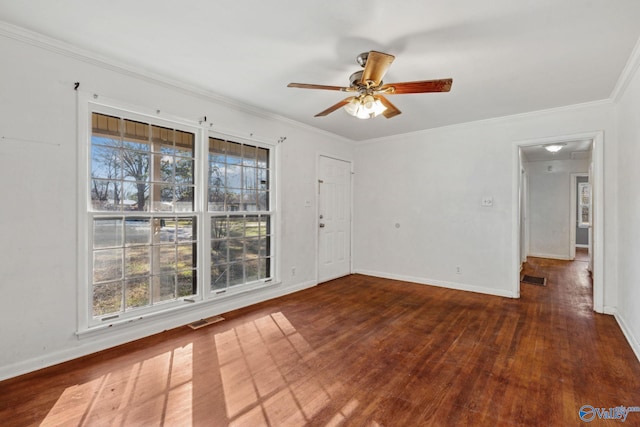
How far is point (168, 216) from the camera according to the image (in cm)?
305

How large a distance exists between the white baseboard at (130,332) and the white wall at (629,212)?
380 cm

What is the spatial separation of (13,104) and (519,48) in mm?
3898

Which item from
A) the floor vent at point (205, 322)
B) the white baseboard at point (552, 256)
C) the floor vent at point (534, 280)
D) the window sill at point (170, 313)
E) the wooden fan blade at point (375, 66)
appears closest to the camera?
the wooden fan blade at point (375, 66)

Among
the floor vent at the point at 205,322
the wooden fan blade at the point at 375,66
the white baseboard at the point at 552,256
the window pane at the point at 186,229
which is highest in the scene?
the wooden fan blade at the point at 375,66

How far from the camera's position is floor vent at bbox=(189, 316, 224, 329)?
10.2 ft

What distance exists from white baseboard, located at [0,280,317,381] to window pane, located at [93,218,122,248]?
762mm

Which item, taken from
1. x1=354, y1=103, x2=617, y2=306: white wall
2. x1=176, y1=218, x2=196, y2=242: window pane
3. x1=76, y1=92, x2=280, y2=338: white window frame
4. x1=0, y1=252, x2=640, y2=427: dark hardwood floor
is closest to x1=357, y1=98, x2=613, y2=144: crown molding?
x1=354, y1=103, x2=617, y2=306: white wall

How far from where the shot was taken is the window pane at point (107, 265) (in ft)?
8.55

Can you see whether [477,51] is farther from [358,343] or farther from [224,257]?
[224,257]

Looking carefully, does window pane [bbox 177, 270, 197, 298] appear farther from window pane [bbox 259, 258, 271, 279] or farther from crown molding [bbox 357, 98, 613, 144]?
crown molding [bbox 357, 98, 613, 144]

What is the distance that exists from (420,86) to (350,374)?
229cm

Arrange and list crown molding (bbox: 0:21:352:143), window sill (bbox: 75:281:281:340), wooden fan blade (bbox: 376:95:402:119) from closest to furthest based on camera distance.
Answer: crown molding (bbox: 0:21:352:143) → window sill (bbox: 75:281:281:340) → wooden fan blade (bbox: 376:95:402:119)

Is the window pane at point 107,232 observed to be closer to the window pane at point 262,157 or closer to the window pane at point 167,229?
the window pane at point 167,229

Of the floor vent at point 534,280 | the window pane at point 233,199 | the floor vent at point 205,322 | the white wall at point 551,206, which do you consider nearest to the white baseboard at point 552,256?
the white wall at point 551,206
